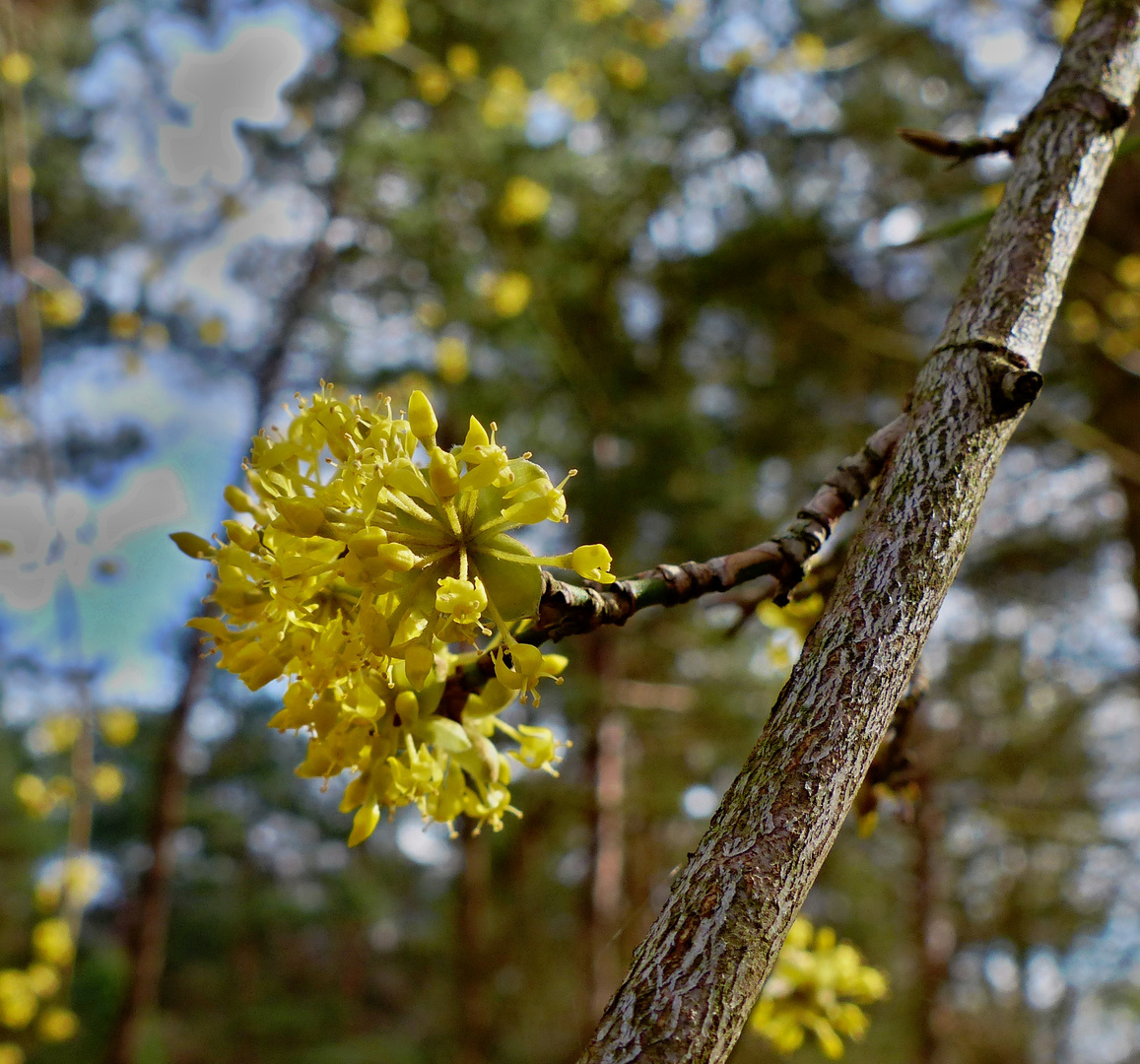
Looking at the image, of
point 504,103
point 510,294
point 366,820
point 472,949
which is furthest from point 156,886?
point 366,820

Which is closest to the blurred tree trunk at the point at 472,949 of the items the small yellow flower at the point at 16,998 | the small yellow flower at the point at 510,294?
the small yellow flower at the point at 16,998

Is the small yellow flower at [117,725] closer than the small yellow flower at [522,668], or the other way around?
the small yellow flower at [522,668]

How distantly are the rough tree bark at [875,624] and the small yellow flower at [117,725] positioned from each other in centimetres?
787

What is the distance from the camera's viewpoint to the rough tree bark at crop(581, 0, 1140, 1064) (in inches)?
22.4

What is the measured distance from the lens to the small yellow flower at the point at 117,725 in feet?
24.6

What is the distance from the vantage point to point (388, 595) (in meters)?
0.88

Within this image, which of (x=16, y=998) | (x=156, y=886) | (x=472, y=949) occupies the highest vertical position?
(x=472, y=949)

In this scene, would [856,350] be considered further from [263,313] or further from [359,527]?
[263,313]

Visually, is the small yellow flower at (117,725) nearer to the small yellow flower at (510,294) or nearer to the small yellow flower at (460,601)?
the small yellow flower at (510,294)

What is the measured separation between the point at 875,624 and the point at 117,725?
8386 millimetres

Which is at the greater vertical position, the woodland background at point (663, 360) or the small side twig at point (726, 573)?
the woodland background at point (663, 360)

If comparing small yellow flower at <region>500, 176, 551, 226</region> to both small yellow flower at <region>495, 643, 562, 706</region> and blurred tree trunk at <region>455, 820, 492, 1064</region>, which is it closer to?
blurred tree trunk at <region>455, 820, 492, 1064</region>

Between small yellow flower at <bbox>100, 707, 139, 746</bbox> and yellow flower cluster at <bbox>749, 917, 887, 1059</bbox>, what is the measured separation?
6.53 meters

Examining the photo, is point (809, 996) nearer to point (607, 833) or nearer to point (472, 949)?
point (607, 833)
